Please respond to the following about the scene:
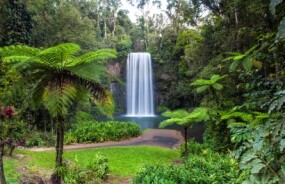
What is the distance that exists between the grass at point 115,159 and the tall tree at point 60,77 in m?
2.04

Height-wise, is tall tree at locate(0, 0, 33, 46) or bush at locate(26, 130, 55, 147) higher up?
tall tree at locate(0, 0, 33, 46)

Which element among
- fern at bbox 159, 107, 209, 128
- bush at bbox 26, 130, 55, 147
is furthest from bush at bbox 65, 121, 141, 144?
fern at bbox 159, 107, 209, 128

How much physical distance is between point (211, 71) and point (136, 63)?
15.5 metres

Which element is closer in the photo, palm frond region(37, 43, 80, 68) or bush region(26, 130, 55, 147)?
palm frond region(37, 43, 80, 68)

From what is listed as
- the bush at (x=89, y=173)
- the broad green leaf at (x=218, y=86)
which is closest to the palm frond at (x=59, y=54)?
the bush at (x=89, y=173)

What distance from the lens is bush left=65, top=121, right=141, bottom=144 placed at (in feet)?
35.7

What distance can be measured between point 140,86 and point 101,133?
1469 centimetres

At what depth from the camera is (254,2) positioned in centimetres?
712

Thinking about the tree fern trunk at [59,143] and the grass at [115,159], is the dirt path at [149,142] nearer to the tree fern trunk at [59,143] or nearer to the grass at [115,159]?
the grass at [115,159]

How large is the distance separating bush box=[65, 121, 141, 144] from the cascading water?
12.3 meters

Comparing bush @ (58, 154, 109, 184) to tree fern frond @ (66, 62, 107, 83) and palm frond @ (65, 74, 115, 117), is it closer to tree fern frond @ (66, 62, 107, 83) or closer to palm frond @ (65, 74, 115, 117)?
palm frond @ (65, 74, 115, 117)

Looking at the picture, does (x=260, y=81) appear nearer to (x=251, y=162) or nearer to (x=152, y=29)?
(x=251, y=162)

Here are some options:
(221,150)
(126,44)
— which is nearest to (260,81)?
(221,150)

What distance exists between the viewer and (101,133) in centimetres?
1136
